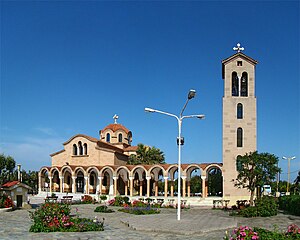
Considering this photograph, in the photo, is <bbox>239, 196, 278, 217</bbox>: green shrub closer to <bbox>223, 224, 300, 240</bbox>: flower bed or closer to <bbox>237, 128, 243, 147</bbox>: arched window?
<bbox>237, 128, 243, 147</bbox>: arched window

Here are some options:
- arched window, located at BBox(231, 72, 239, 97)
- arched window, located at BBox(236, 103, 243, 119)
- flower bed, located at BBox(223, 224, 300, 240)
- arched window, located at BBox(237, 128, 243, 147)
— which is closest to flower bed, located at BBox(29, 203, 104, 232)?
flower bed, located at BBox(223, 224, 300, 240)

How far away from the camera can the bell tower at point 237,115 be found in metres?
33.8

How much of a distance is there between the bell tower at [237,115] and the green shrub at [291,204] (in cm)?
475

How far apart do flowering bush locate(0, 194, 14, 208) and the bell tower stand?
737 inches

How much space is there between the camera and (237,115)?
3441 cm

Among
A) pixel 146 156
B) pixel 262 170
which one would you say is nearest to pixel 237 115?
pixel 262 170

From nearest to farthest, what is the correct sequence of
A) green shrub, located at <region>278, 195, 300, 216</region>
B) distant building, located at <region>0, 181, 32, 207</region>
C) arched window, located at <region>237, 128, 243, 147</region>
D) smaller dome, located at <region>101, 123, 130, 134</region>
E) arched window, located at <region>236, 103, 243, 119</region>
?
1. green shrub, located at <region>278, 195, 300, 216</region>
2. distant building, located at <region>0, 181, 32, 207</region>
3. arched window, located at <region>237, 128, 243, 147</region>
4. arched window, located at <region>236, 103, 243, 119</region>
5. smaller dome, located at <region>101, 123, 130, 134</region>

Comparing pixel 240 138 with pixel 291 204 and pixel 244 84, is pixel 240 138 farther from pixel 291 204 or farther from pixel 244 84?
pixel 291 204

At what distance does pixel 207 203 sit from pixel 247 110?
9.41m

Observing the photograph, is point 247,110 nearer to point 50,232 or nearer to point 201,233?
point 201,233

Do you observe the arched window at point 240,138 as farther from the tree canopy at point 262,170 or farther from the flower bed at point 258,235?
the flower bed at point 258,235

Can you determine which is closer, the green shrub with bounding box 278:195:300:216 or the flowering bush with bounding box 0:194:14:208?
the flowering bush with bounding box 0:194:14:208

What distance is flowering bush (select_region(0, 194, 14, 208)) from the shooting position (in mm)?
23375

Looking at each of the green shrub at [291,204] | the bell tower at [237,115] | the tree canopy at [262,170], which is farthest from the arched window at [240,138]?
the tree canopy at [262,170]
